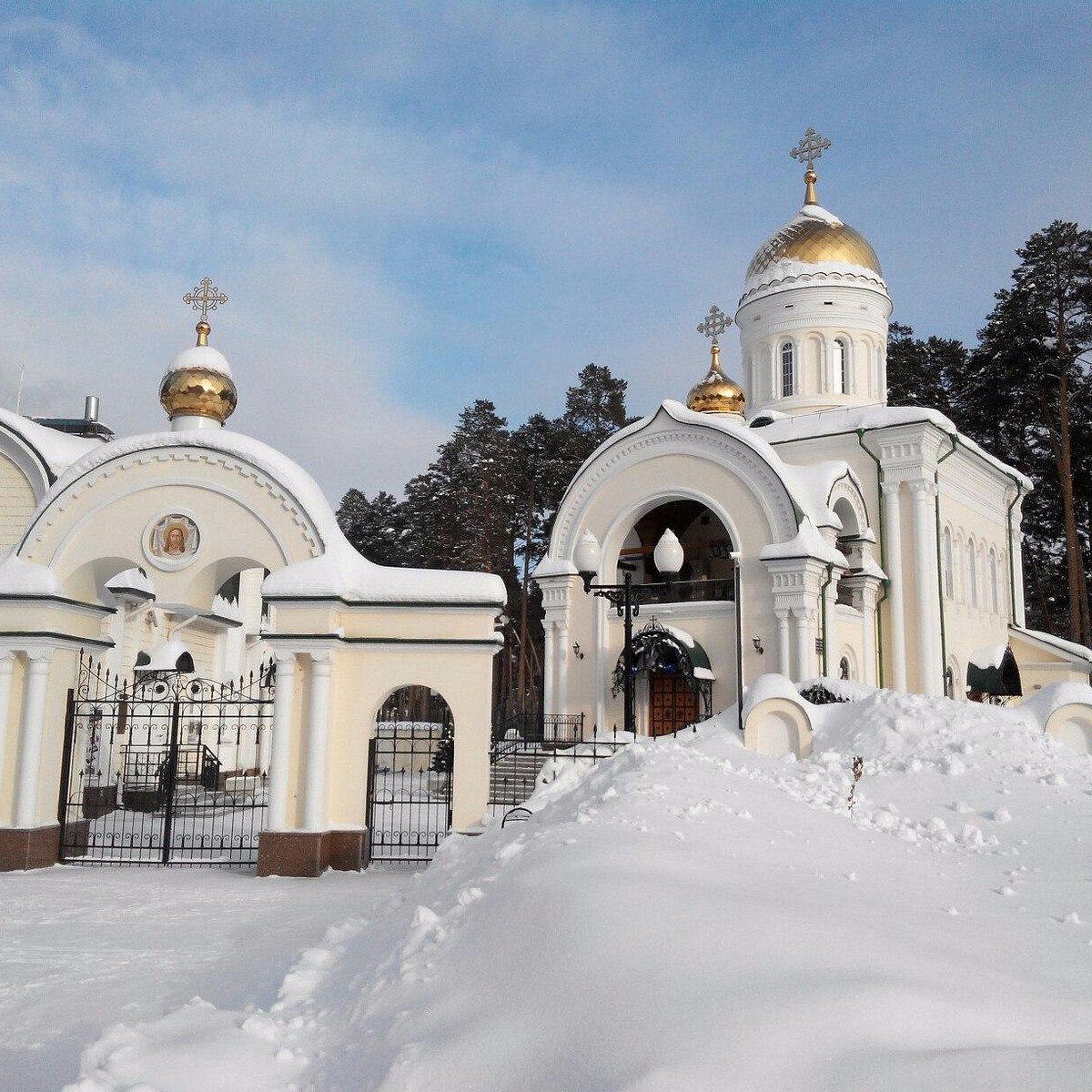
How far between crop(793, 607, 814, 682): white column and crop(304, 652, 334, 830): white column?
9.30 m

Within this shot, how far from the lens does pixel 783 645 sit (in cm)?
1805

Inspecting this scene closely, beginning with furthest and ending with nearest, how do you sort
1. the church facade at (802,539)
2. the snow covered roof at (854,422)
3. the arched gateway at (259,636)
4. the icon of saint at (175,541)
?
the snow covered roof at (854,422) < the church facade at (802,539) < the icon of saint at (175,541) < the arched gateway at (259,636)

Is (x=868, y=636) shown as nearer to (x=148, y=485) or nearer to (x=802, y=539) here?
(x=802, y=539)

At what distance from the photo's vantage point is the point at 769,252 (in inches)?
1017

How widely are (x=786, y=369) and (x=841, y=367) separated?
1.25m

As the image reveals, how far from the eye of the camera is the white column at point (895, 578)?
67.0 ft

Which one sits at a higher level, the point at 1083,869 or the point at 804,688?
the point at 804,688

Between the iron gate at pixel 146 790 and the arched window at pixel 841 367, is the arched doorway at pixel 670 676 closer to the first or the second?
the iron gate at pixel 146 790

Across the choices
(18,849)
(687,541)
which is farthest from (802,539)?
(18,849)

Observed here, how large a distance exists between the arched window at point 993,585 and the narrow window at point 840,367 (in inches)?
198

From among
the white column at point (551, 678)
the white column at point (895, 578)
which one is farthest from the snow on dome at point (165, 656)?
the white column at point (895, 578)

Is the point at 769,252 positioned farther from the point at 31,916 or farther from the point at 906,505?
the point at 31,916

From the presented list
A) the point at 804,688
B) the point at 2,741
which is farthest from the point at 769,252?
the point at 2,741

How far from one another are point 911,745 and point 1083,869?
3698 mm
